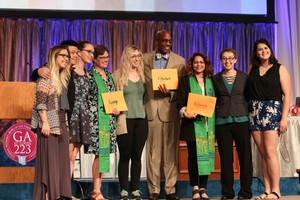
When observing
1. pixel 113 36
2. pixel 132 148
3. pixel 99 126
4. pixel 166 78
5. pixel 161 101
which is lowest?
pixel 132 148

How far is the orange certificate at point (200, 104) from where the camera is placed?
5.47 metres

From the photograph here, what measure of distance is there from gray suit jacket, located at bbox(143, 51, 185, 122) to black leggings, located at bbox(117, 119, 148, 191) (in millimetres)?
203

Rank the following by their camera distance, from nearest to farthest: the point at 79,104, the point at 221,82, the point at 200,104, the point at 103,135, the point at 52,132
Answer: the point at 52,132 → the point at 79,104 → the point at 103,135 → the point at 200,104 → the point at 221,82

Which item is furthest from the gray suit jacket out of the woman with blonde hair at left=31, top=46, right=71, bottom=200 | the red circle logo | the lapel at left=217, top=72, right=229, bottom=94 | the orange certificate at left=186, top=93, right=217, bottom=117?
the red circle logo

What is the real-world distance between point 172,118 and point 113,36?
12.8ft

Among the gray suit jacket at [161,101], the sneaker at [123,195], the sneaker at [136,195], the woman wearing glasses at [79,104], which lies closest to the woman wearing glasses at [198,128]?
the gray suit jacket at [161,101]

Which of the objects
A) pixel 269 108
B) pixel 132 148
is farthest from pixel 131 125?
pixel 269 108

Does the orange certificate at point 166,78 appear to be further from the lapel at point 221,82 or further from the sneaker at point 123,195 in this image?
the sneaker at point 123,195

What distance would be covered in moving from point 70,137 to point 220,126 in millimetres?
1430

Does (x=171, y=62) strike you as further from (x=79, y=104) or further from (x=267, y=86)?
(x=79, y=104)

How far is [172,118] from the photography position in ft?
18.6

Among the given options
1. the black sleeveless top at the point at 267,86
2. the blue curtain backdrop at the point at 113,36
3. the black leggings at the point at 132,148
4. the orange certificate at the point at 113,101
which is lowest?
the black leggings at the point at 132,148

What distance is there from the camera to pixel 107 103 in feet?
17.7

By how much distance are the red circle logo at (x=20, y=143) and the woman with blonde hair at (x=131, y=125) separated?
95cm
